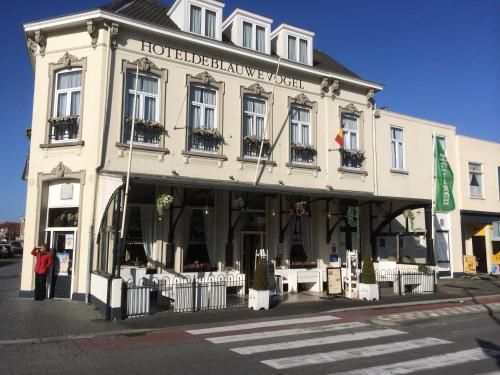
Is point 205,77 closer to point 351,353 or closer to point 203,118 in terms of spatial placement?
point 203,118

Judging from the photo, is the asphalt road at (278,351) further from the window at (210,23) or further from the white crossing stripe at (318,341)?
the window at (210,23)

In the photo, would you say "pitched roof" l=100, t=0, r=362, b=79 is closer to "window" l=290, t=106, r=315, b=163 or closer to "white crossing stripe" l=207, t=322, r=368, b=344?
"window" l=290, t=106, r=315, b=163

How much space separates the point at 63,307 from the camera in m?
12.3

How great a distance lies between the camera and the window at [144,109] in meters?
14.4

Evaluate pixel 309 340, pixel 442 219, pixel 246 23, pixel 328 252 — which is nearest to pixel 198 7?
pixel 246 23

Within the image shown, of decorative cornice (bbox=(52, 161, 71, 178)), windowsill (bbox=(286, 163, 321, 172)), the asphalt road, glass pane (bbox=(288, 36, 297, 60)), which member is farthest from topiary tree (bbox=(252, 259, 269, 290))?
glass pane (bbox=(288, 36, 297, 60))

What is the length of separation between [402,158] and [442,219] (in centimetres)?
421

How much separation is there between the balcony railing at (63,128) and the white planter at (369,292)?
33.7ft

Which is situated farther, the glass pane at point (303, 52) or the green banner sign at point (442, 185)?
the green banner sign at point (442, 185)

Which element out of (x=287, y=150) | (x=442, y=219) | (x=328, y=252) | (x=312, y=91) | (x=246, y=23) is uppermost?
(x=246, y=23)

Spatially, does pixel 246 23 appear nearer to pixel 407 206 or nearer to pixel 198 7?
pixel 198 7

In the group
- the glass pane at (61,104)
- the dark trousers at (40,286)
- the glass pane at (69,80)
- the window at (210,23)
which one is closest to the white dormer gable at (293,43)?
the window at (210,23)

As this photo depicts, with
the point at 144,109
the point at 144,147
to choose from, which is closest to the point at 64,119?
the point at 144,109

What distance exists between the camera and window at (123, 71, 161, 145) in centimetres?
1441
